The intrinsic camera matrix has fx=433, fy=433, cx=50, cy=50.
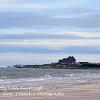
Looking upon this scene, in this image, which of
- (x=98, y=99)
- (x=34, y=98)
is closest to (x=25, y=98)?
(x=34, y=98)

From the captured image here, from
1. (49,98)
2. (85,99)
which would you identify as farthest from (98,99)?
(49,98)

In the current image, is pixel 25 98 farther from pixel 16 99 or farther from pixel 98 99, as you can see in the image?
pixel 98 99

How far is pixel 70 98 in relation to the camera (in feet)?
73.7

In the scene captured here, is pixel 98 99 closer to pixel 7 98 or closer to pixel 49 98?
pixel 49 98

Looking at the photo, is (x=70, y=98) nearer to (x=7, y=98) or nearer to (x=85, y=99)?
(x=85, y=99)

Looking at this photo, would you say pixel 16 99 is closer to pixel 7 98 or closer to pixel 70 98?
pixel 7 98

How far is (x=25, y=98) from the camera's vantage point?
72.7 ft

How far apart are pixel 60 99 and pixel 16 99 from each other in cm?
219

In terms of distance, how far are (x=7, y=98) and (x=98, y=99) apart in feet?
15.1

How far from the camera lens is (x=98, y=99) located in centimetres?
2161

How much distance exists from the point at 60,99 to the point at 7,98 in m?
2.73

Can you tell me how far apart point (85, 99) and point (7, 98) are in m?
3.95

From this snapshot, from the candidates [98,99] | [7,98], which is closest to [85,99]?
[98,99]

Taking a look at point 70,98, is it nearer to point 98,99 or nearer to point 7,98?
point 98,99
